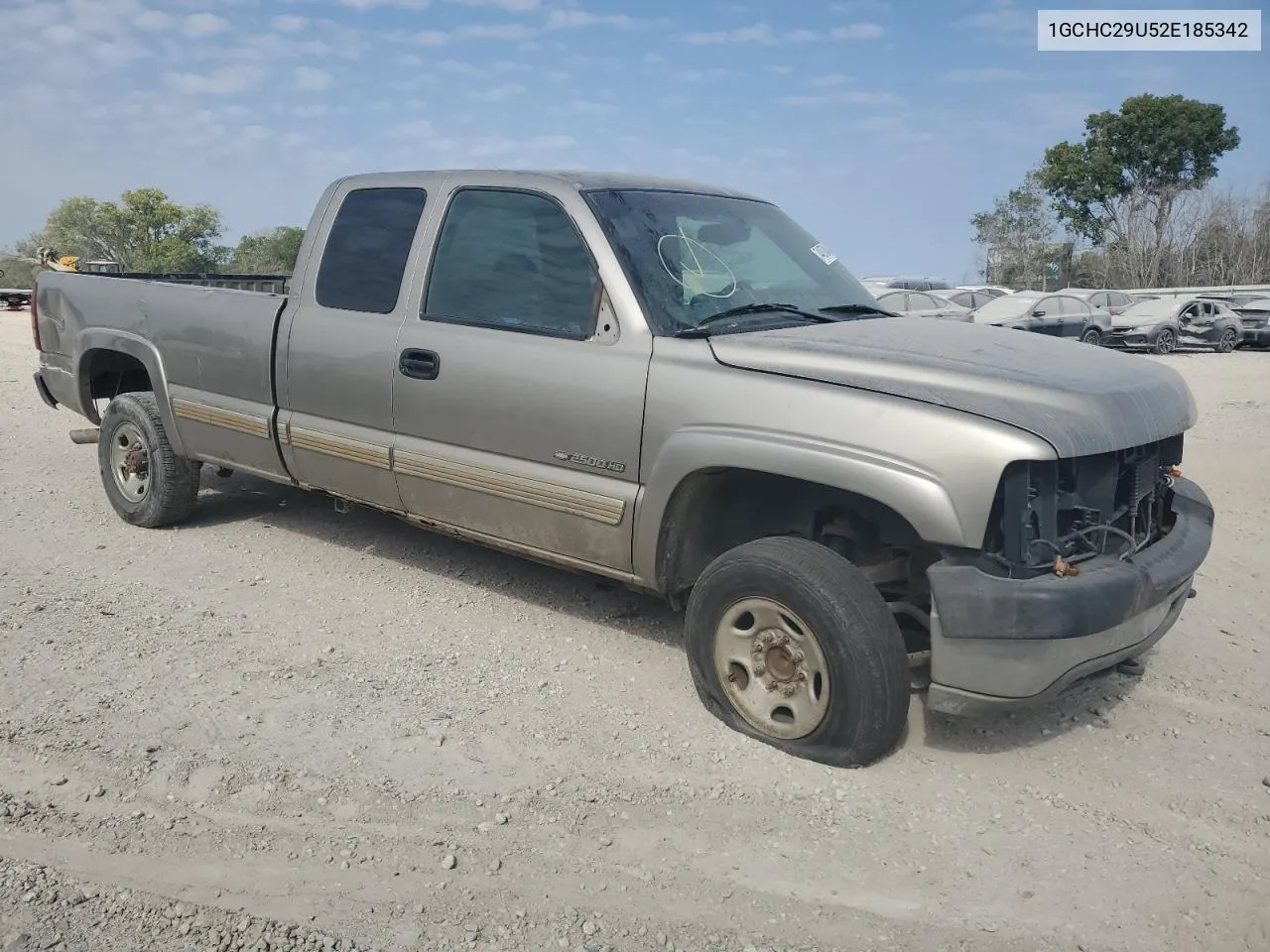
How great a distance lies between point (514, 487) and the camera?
4398 millimetres

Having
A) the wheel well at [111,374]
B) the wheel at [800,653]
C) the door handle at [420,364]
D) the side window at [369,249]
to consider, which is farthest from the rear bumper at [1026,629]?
the wheel well at [111,374]

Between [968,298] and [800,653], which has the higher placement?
[968,298]

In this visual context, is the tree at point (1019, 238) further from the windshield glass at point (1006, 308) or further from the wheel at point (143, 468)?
→ the wheel at point (143, 468)

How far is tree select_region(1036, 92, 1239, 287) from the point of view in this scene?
1705 inches

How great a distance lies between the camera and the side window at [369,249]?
4.92 metres

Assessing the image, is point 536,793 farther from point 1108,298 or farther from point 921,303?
point 1108,298

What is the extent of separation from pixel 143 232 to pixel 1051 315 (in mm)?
45112

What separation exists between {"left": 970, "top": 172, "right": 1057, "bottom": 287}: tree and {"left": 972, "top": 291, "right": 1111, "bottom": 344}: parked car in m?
29.0

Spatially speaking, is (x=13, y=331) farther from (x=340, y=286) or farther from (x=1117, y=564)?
(x=1117, y=564)

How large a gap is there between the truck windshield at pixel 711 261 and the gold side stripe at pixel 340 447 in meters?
1.47

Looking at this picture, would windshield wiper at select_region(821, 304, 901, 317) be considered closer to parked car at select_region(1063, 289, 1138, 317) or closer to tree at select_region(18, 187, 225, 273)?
parked car at select_region(1063, 289, 1138, 317)

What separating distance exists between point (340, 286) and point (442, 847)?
9.43ft

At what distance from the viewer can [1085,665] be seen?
342 cm

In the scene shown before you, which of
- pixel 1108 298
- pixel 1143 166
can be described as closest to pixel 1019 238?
pixel 1143 166
